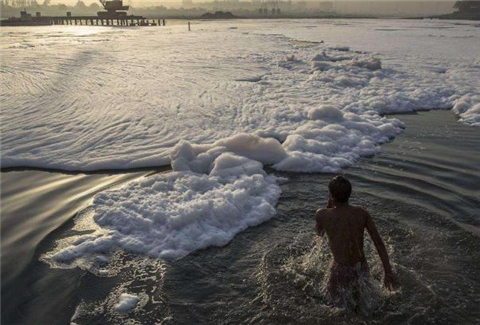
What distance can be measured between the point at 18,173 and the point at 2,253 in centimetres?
302

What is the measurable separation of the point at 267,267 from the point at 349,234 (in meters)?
1.28

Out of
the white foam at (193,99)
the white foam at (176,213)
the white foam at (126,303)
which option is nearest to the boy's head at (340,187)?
the white foam at (176,213)

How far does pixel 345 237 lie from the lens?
393 cm

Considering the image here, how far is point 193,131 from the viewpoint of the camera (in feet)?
33.3

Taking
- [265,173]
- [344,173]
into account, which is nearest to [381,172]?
[344,173]

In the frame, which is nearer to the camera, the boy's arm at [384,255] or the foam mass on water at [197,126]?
the boy's arm at [384,255]

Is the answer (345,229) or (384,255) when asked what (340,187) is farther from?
(384,255)

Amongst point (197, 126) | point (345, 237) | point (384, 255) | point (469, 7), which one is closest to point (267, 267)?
point (345, 237)

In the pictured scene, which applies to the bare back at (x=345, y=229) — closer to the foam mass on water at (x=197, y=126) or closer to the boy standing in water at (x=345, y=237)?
the boy standing in water at (x=345, y=237)

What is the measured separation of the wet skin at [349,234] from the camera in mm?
3836

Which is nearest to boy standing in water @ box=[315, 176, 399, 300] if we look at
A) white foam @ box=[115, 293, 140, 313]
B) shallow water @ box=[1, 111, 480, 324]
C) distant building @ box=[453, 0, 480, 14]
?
shallow water @ box=[1, 111, 480, 324]

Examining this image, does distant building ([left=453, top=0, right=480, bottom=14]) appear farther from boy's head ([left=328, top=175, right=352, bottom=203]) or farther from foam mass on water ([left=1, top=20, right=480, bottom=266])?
boy's head ([left=328, top=175, right=352, bottom=203])

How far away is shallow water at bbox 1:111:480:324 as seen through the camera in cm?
409

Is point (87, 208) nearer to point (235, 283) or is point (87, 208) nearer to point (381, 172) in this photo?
point (235, 283)
